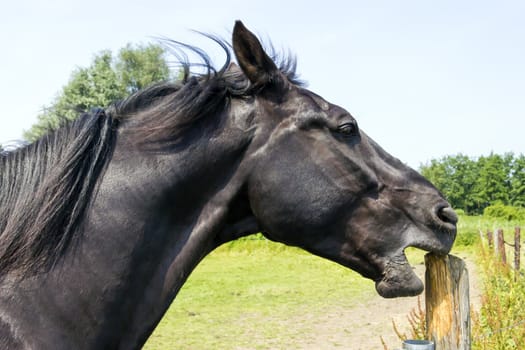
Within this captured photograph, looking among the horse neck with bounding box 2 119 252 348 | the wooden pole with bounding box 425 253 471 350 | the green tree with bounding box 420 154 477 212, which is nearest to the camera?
the horse neck with bounding box 2 119 252 348

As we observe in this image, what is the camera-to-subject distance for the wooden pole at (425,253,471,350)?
2.35m

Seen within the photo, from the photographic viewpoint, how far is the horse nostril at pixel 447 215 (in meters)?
2.22

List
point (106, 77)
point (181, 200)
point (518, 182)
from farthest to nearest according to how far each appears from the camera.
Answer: point (518, 182)
point (106, 77)
point (181, 200)

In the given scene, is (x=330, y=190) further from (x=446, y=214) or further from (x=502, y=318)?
(x=502, y=318)

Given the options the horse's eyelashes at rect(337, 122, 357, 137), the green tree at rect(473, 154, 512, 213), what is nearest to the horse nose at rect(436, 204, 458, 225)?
the horse's eyelashes at rect(337, 122, 357, 137)

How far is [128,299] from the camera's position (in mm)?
1895

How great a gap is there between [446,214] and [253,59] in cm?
112

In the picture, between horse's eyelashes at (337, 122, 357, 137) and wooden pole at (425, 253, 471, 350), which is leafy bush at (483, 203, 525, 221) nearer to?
wooden pole at (425, 253, 471, 350)

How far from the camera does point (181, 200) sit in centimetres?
205

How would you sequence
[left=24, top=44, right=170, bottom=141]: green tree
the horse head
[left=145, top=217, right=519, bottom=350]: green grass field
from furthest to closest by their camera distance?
[left=24, top=44, right=170, bottom=141]: green tree
[left=145, top=217, right=519, bottom=350]: green grass field
the horse head

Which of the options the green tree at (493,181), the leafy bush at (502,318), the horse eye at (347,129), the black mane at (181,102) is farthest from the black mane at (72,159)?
the green tree at (493,181)

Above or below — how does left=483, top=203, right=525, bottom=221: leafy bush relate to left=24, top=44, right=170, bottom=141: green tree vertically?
below

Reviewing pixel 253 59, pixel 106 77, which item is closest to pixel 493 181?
pixel 106 77

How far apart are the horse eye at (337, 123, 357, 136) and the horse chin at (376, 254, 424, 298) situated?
1.97 feet
